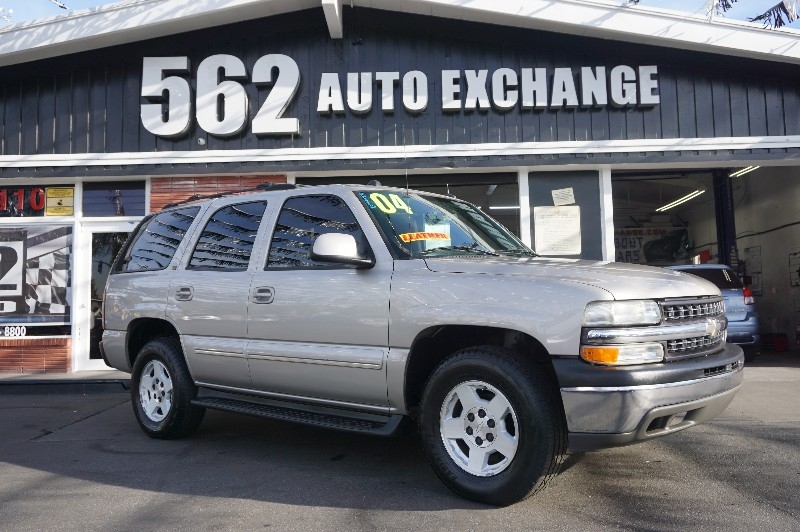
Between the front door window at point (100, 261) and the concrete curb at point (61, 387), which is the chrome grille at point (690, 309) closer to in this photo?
the concrete curb at point (61, 387)

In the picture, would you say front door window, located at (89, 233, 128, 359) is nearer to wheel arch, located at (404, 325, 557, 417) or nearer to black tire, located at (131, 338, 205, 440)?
black tire, located at (131, 338, 205, 440)

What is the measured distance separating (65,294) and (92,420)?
4058 millimetres

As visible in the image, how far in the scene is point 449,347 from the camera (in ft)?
13.6

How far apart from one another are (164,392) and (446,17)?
6832mm

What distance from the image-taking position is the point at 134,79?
1013 cm

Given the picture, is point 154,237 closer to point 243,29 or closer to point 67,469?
point 67,469

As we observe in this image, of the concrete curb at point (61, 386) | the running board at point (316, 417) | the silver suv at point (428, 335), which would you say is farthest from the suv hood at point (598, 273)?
the concrete curb at point (61, 386)

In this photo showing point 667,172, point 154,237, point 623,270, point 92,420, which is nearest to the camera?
point 623,270

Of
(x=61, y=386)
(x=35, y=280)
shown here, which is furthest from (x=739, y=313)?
(x=35, y=280)

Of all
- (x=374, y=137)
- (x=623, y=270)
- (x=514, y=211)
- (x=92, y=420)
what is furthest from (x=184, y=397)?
(x=514, y=211)

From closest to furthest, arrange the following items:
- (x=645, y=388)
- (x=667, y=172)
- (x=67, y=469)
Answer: (x=645, y=388) < (x=67, y=469) < (x=667, y=172)

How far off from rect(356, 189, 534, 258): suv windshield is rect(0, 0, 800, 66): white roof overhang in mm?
5377

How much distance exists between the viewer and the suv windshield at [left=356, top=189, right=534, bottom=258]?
430 cm

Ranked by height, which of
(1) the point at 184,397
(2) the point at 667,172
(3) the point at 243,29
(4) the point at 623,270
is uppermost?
(3) the point at 243,29
